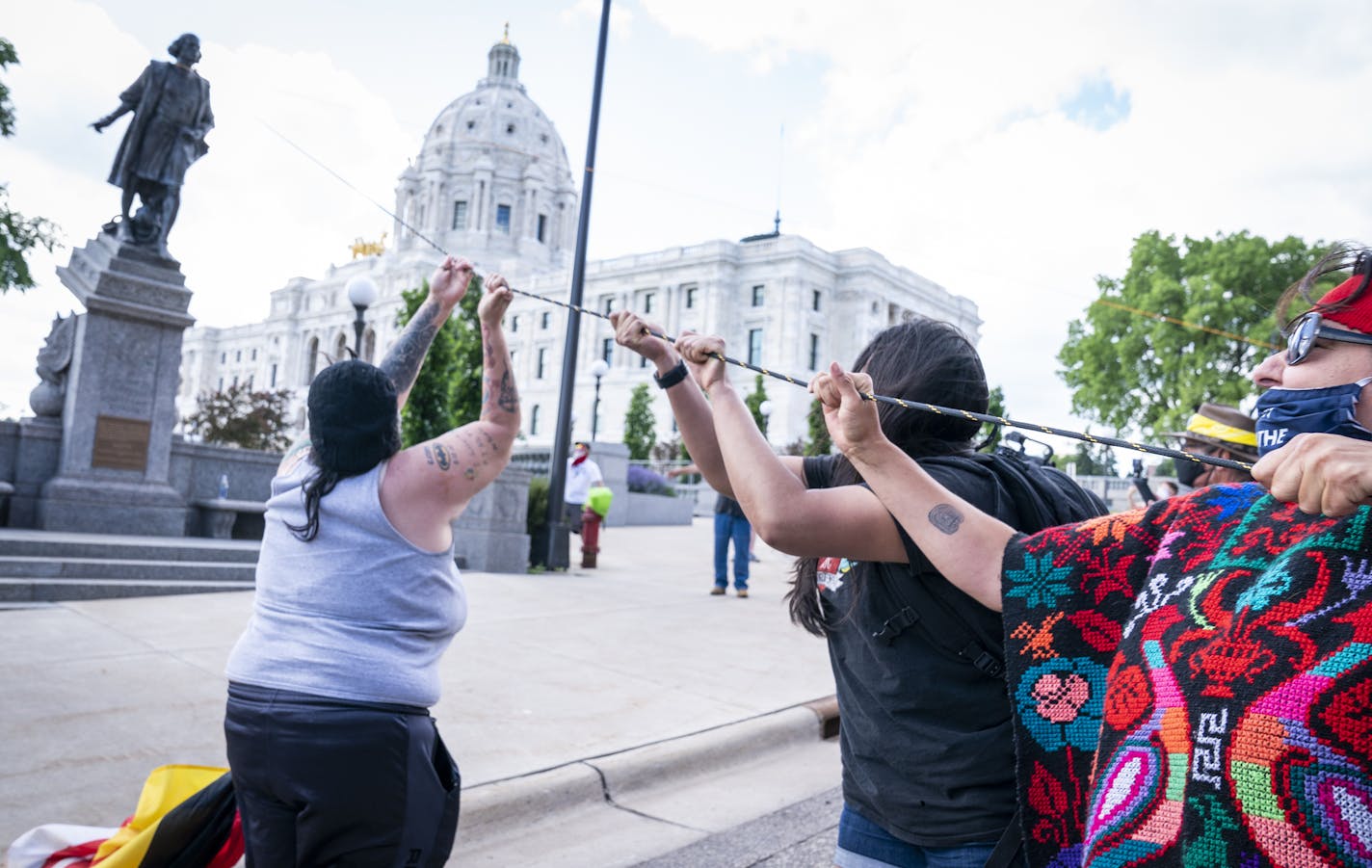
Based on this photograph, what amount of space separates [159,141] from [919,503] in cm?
1226

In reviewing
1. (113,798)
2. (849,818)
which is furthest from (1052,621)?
(113,798)

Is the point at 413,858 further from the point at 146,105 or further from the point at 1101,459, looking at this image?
the point at 1101,459

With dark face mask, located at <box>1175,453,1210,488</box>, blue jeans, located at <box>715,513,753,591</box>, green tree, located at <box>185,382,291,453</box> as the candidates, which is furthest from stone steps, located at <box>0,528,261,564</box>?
green tree, located at <box>185,382,291,453</box>

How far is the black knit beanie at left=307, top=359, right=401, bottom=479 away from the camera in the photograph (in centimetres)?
245

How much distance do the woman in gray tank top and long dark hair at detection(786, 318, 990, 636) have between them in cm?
99

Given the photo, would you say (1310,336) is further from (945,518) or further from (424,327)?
(424,327)

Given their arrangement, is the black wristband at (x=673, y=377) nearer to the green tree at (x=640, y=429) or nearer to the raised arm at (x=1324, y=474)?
the raised arm at (x=1324, y=474)

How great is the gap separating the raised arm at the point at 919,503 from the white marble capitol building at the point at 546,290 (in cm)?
5151

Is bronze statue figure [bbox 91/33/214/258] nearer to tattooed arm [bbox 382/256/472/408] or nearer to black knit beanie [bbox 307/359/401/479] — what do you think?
tattooed arm [bbox 382/256/472/408]

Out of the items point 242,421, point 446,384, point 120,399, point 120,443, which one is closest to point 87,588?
point 120,443

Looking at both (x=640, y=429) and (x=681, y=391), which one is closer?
(x=681, y=391)

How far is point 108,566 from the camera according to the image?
28.1 feet

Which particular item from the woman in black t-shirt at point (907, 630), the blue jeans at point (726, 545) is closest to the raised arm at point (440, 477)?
the woman in black t-shirt at point (907, 630)

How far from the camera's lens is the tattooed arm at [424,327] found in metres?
3.18
